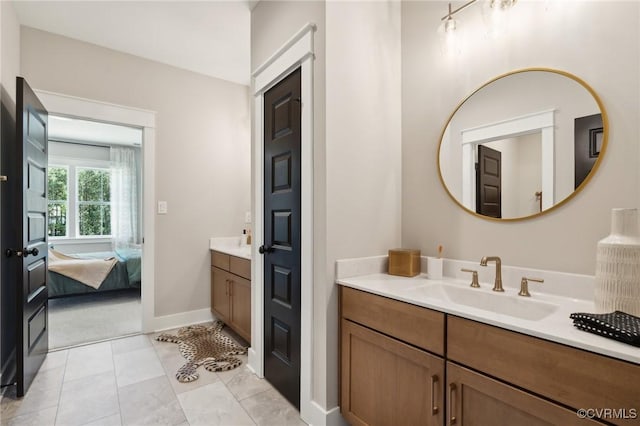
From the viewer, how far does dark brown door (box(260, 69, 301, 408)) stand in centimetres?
191

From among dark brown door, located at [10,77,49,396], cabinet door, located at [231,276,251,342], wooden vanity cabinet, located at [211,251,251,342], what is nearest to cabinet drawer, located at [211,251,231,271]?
wooden vanity cabinet, located at [211,251,251,342]

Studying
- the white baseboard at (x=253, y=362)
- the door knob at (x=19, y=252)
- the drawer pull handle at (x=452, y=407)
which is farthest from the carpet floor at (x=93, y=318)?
the drawer pull handle at (x=452, y=407)

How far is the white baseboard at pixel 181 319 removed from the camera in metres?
3.17

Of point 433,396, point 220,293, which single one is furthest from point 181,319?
point 433,396

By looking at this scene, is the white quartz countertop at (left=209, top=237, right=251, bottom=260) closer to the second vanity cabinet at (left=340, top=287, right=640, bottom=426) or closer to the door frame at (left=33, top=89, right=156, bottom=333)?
the door frame at (left=33, top=89, right=156, bottom=333)

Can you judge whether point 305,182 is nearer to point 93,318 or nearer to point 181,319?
point 181,319

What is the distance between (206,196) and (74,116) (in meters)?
1.33

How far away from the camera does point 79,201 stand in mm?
6219

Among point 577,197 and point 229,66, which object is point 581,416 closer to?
point 577,197

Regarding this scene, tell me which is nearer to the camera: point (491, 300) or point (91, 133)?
point (491, 300)

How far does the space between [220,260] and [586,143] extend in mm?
2971

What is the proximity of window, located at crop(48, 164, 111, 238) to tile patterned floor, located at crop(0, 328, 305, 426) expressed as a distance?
4478 mm

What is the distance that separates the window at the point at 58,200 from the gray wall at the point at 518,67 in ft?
22.1

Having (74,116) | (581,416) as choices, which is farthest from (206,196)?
(581,416)
